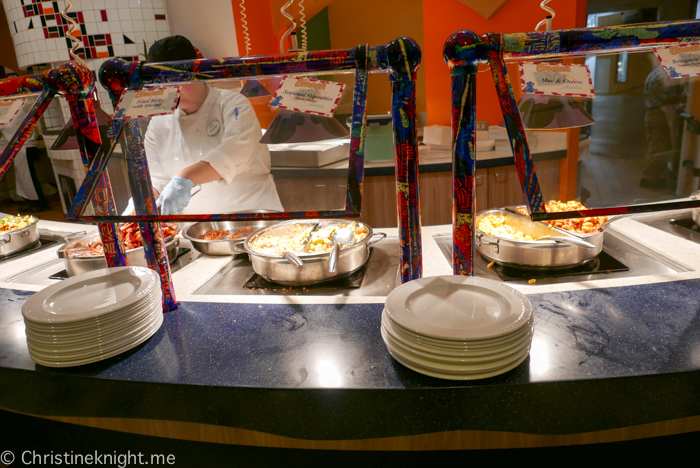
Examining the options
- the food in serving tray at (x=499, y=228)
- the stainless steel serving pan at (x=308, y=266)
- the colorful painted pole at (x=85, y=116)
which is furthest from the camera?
the food in serving tray at (x=499, y=228)

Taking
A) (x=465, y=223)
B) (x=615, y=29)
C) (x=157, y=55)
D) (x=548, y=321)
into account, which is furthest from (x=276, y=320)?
(x=157, y=55)

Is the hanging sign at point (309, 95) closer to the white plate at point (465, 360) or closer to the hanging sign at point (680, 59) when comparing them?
the white plate at point (465, 360)

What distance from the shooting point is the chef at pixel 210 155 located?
104 cm

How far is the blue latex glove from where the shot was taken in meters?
1.05

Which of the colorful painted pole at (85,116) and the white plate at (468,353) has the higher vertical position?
the colorful painted pole at (85,116)

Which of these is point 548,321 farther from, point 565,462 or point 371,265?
point 371,265

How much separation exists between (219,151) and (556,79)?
0.81 m

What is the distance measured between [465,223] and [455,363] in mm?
312

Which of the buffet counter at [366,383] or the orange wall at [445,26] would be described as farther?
the orange wall at [445,26]

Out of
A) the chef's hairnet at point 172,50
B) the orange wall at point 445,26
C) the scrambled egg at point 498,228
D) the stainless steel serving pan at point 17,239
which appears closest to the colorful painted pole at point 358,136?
the scrambled egg at point 498,228

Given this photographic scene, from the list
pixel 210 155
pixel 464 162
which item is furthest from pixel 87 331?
pixel 464 162

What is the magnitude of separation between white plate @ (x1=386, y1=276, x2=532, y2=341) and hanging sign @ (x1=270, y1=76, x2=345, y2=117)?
0.43m

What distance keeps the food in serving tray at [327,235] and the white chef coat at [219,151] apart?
35cm

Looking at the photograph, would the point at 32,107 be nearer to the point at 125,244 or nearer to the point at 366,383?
the point at 125,244
